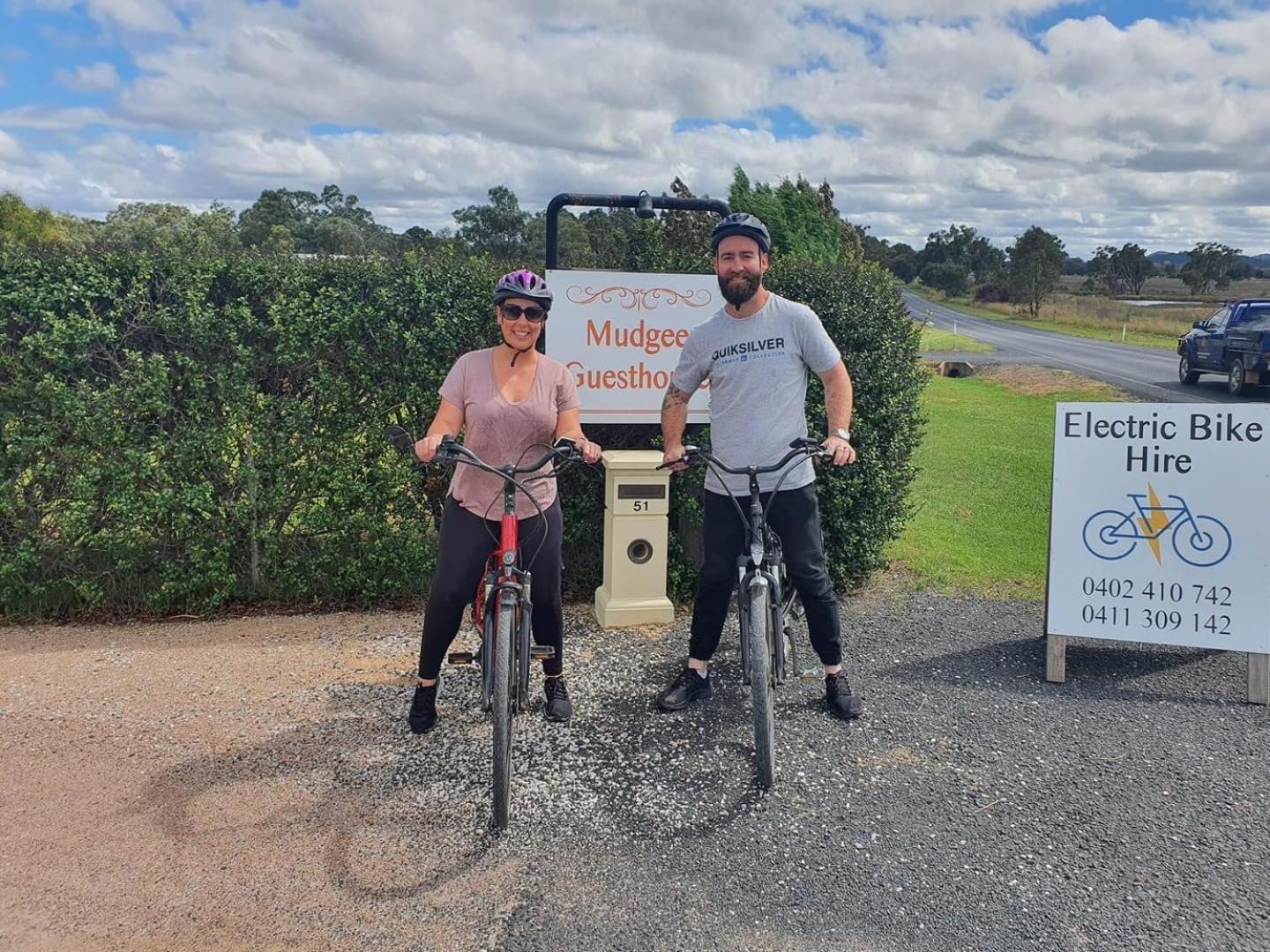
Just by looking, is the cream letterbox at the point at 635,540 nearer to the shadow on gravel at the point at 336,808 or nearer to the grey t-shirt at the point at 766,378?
the grey t-shirt at the point at 766,378

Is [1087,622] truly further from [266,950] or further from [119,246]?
[119,246]

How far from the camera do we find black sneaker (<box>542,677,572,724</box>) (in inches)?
153

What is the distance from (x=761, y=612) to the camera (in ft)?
11.3

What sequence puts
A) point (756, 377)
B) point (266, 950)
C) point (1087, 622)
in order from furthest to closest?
point (1087, 622) → point (756, 377) → point (266, 950)

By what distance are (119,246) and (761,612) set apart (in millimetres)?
3888

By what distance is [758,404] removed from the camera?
373 cm

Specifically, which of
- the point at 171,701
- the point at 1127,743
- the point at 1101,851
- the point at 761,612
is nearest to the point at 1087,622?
the point at 1127,743

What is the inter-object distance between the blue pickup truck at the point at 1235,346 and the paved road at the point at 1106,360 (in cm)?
40

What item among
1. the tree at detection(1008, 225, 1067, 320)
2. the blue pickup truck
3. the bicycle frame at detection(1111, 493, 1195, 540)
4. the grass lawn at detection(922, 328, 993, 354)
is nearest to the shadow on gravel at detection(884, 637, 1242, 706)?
the bicycle frame at detection(1111, 493, 1195, 540)

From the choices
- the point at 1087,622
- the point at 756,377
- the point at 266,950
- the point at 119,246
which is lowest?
the point at 266,950

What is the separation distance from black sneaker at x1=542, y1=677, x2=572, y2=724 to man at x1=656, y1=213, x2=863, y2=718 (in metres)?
0.74

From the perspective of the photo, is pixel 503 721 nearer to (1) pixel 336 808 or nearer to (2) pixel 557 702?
(1) pixel 336 808

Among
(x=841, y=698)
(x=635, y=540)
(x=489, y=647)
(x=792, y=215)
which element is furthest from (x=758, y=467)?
(x=792, y=215)

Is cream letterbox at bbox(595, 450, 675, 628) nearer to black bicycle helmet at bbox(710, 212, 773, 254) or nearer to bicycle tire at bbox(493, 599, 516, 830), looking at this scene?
black bicycle helmet at bbox(710, 212, 773, 254)
